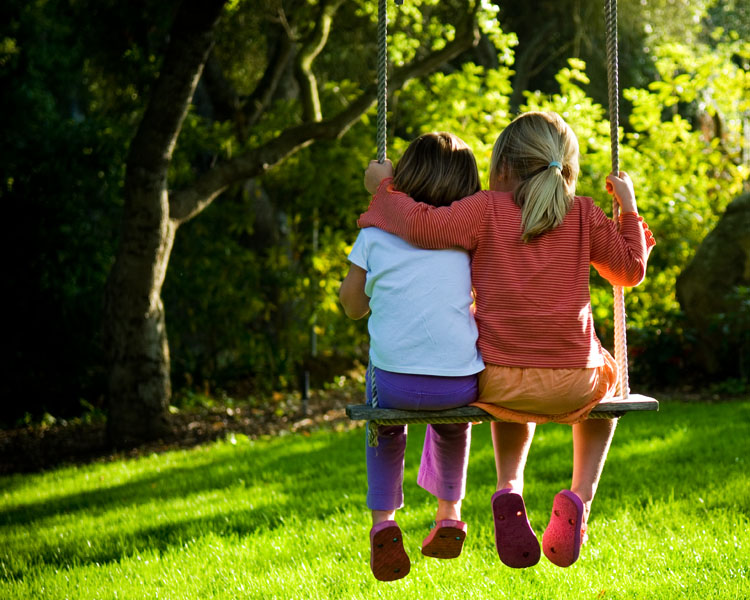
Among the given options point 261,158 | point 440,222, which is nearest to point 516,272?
point 440,222

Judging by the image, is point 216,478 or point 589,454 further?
point 216,478

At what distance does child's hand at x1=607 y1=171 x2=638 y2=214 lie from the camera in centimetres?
302

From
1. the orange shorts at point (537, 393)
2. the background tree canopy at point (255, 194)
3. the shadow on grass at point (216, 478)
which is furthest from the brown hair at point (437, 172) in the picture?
the background tree canopy at point (255, 194)

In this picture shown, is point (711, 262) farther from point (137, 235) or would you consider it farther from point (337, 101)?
point (137, 235)

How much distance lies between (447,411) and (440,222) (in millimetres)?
582

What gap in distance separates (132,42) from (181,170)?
1.47m

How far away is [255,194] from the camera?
30.5 ft

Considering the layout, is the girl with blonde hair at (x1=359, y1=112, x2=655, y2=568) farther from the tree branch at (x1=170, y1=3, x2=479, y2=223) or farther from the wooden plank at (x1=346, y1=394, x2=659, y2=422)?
the tree branch at (x1=170, y1=3, x2=479, y2=223)

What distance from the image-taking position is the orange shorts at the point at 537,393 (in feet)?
9.14

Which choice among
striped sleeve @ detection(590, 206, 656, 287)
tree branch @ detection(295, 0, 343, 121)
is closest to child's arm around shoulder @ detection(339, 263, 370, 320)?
striped sleeve @ detection(590, 206, 656, 287)

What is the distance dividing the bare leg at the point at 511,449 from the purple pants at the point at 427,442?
11 centimetres

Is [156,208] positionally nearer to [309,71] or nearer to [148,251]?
[148,251]

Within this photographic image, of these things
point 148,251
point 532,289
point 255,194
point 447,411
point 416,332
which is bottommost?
point 148,251

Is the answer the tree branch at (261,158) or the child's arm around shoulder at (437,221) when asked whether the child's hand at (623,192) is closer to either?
the child's arm around shoulder at (437,221)
